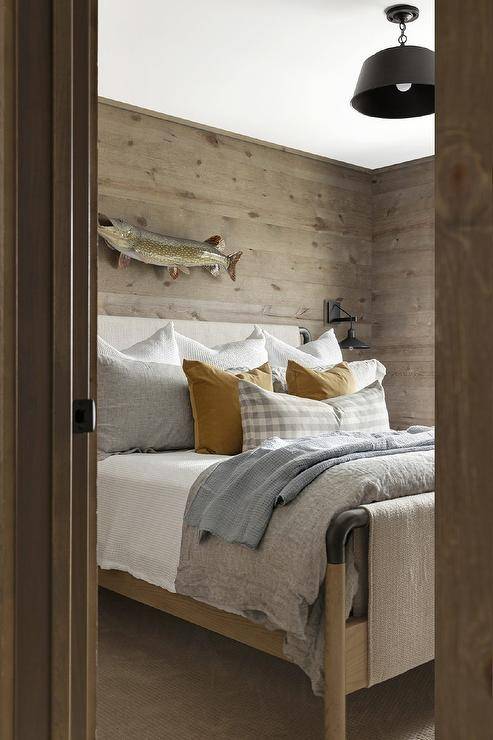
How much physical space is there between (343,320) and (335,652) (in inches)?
126

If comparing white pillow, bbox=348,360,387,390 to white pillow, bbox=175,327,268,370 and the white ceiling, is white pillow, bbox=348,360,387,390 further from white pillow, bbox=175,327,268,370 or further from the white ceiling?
the white ceiling

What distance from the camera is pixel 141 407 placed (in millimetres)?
3162

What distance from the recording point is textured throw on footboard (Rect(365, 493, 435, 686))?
2.05 m

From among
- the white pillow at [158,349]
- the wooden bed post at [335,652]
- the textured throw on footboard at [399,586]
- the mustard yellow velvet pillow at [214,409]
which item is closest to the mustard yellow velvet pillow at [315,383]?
the mustard yellow velvet pillow at [214,409]

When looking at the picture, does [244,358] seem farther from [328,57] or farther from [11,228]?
[11,228]

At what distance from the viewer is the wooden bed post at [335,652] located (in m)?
1.94

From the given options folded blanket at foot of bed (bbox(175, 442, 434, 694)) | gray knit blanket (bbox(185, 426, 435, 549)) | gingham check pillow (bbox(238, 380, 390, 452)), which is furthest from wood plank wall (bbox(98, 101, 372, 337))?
folded blanket at foot of bed (bbox(175, 442, 434, 694))

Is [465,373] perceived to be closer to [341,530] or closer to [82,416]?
[82,416]

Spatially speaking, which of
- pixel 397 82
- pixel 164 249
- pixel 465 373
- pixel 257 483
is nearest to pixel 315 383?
pixel 164 249

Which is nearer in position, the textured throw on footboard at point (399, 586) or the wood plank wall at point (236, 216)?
the textured throw on footboard at point (399, 586)

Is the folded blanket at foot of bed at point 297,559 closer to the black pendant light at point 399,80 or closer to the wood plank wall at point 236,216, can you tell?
the black pendant light at point 399,80

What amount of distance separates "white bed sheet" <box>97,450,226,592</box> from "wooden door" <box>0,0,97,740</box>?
130 centimetres

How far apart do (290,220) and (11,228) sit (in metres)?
3.83

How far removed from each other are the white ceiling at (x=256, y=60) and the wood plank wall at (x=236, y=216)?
17cm
